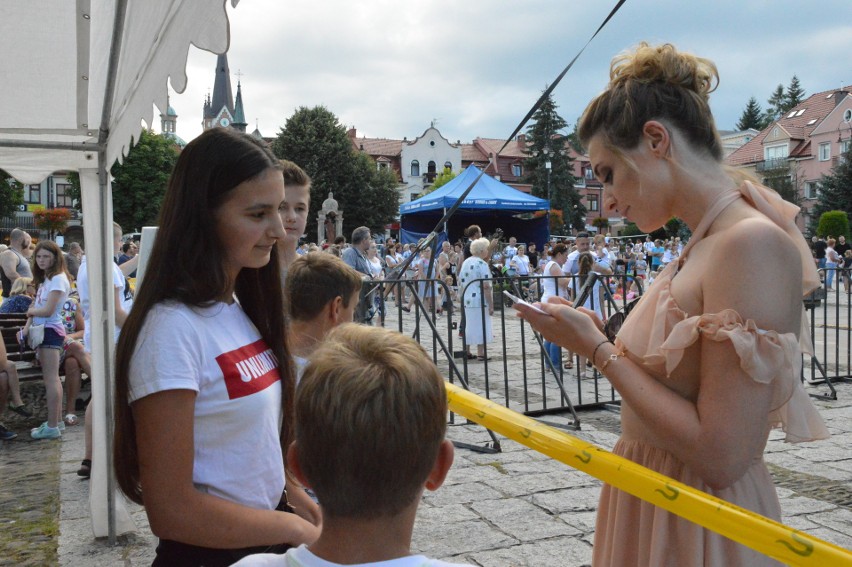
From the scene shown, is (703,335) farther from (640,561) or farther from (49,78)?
(49,78)

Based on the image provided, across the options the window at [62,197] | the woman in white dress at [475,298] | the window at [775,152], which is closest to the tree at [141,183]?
the window at [62,197]

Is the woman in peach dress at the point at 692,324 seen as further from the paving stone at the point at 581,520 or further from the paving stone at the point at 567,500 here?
the paving stone at the point at 567,500

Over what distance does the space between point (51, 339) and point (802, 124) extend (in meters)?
68.7

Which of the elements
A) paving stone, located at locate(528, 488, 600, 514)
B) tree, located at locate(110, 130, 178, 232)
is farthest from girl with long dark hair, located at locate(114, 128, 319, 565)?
tree, located at locate(110, 130, 178, 232)

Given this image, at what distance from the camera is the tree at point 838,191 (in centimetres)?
4605

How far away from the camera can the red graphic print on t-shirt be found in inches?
62.9

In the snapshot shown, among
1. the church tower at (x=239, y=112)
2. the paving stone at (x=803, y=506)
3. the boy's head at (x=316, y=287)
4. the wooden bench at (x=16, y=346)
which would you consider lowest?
the paving stone at (x=803, y=506)

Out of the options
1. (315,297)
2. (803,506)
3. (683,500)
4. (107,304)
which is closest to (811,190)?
(803,506)

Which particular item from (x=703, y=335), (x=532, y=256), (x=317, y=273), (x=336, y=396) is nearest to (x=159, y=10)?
(x=317, y=273)

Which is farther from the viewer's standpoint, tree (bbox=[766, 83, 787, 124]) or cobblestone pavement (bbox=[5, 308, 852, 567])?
tree (bbox=[766, 83, 787, 124])

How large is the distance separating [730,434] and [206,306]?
1.16 metres

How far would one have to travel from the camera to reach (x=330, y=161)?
54.3 m

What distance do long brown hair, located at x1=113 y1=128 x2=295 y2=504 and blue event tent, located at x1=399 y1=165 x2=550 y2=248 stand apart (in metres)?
17.3

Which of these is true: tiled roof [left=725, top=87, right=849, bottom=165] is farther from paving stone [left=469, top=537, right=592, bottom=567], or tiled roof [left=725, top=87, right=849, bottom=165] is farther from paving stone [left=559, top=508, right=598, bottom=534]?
paving stone [left=469, top=537, right=592, bottom=567]
